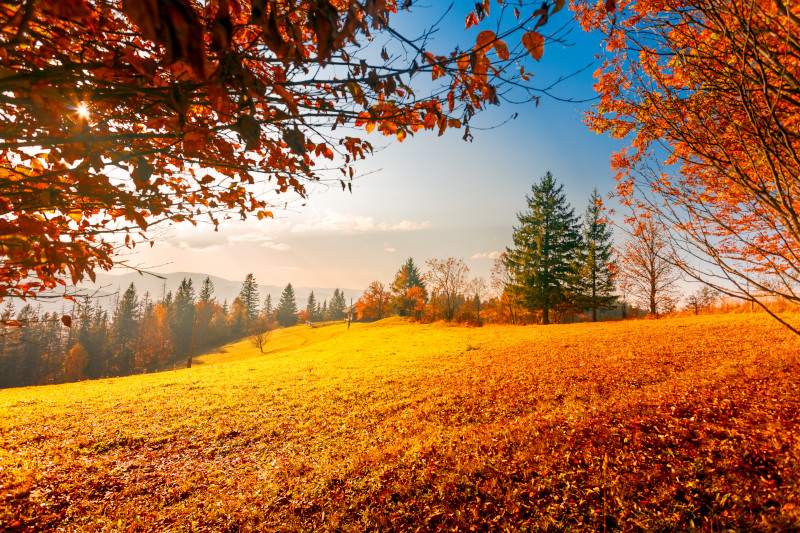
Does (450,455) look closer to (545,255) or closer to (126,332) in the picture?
(545,255)

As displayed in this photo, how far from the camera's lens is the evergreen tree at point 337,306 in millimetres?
92562

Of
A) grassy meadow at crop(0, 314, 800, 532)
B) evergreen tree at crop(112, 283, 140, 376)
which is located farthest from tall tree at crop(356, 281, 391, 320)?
grassy meadow at crop(0, 314, 800, 532)

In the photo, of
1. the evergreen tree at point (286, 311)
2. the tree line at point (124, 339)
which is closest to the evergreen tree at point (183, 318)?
Result: the tree line at point (124, 339)

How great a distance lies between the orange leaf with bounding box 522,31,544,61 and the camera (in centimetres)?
201

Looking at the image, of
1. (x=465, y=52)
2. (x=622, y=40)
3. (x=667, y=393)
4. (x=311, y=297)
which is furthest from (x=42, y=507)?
(x=311, y=297)

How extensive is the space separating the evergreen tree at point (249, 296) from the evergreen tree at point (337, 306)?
2221 cm

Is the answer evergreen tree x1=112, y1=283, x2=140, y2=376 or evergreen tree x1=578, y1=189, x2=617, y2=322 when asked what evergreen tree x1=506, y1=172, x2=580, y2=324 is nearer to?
evergreen tree x1=578, y1=189, x2=617, y2=322

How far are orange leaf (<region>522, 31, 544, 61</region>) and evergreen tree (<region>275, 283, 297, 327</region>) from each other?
279 ft

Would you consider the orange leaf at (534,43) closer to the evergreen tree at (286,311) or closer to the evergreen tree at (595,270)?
the evergreen tree at (595,270)

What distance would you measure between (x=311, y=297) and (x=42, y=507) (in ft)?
297

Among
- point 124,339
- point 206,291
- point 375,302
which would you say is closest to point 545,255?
point 375,302

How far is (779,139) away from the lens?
2211 millimetres

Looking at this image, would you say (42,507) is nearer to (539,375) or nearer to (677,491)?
(677,491)

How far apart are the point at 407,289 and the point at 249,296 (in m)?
49.6
